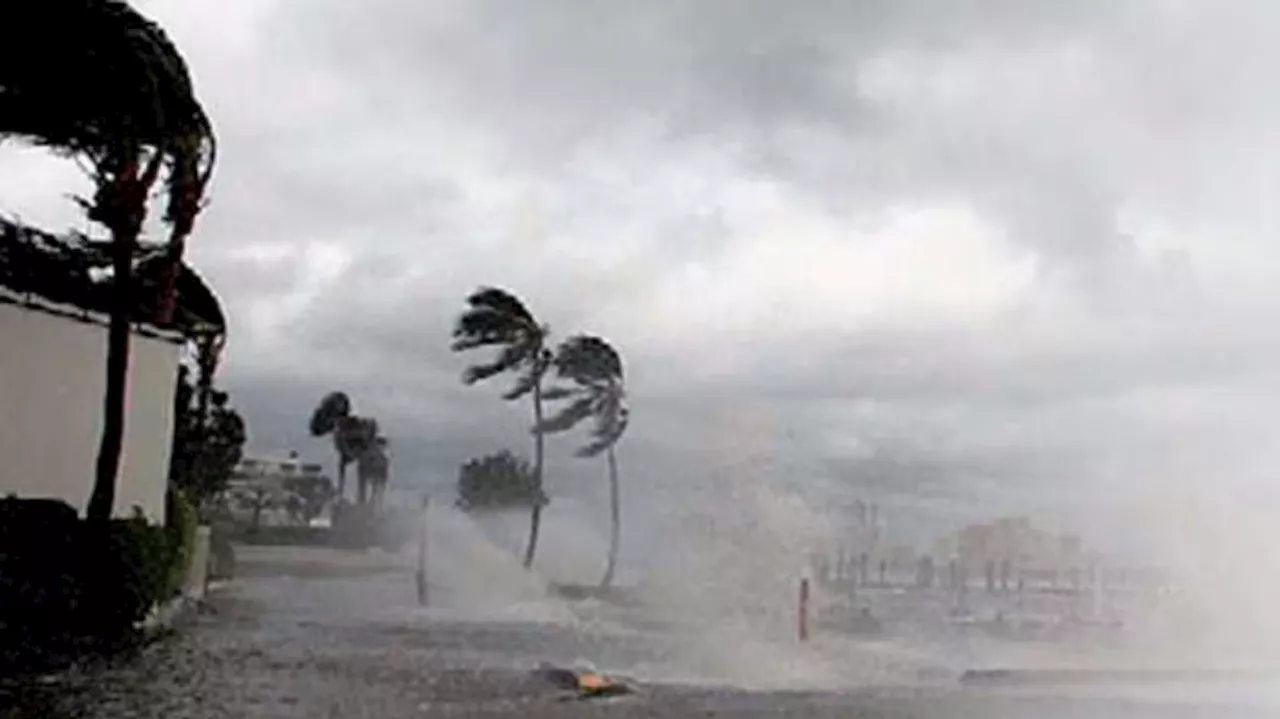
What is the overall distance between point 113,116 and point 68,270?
6.03m

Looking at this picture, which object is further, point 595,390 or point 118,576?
point 595,390

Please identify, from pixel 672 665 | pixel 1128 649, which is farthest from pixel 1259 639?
pixel 672 665

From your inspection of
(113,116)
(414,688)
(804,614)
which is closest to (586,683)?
(414,688)

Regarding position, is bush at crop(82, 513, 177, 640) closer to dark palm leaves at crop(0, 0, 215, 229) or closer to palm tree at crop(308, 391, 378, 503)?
dark palm leaves at crop(0, 0, 215, 229)

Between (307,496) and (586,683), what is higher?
(307,496)

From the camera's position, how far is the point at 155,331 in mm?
28375

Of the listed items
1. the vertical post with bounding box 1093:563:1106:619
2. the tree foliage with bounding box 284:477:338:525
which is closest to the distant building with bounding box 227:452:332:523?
the tree foliage with bounding box 284:477:338:525

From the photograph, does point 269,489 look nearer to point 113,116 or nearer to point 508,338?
point 508,338

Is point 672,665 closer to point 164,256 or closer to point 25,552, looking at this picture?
point 25,552

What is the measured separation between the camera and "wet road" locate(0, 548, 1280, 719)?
14.5m

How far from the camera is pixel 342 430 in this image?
91125 millimetres

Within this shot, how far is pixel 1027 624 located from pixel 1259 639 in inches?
420

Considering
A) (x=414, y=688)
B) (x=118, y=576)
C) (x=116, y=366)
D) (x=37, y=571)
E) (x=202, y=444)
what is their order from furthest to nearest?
(x=202, y=444) < (x=116, y=366) < (x=118, y=576) < (x=37, y=571) < (x=414, y=688)

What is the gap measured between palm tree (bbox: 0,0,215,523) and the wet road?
3.19 metres
